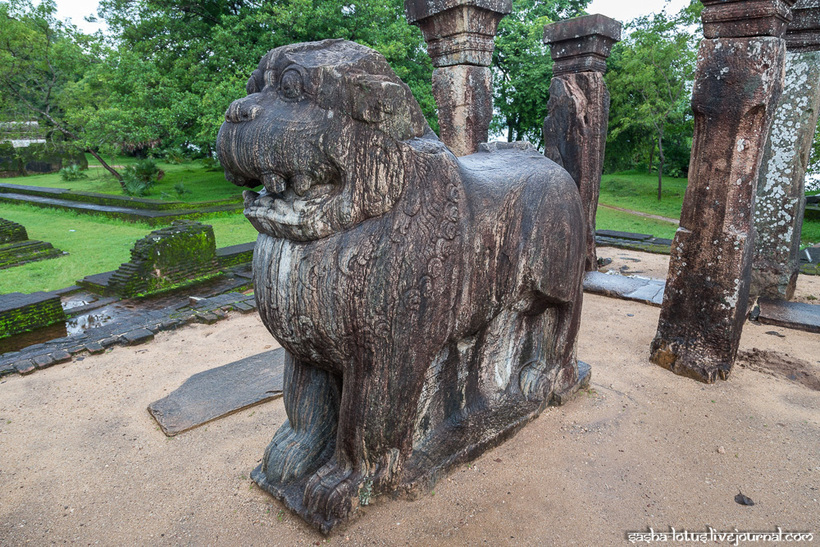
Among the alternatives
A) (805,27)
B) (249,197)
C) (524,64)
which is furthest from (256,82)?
(524,64)

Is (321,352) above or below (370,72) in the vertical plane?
below

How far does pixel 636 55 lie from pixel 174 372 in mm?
13254

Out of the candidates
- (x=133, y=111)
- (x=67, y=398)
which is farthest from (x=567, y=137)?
(x=133, y=111)

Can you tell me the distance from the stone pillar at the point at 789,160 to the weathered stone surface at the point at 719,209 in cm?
191

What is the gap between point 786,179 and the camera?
4785mm

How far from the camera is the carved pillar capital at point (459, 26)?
4809mm

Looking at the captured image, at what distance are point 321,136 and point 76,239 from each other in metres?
10.5

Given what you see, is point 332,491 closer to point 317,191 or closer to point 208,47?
point 317,191

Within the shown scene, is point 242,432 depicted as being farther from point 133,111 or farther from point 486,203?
point 133,111

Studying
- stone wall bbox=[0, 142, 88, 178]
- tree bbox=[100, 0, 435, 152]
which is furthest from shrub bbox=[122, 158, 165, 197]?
stone wall bbox=[0, 142, 88, 178]

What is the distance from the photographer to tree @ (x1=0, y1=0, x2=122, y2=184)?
1680cm

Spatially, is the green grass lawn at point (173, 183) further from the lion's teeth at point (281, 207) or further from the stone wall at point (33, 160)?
the lion's teeth at point (281, 207)

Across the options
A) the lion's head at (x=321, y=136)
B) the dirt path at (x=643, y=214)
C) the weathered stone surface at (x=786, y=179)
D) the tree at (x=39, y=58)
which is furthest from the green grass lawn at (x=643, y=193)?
the tree at (x=39, y=58)

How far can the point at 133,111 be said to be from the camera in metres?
11.7
